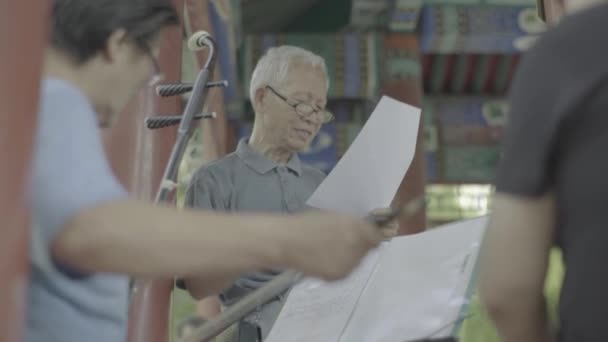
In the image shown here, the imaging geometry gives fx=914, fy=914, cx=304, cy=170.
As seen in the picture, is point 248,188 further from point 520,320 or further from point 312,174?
point 520,320

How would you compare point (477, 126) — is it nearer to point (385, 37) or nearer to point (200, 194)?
point (385, 37)

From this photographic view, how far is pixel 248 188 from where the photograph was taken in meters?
2.01

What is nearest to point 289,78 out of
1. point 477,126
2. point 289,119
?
point 289,119

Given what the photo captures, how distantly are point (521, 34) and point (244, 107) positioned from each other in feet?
7.07

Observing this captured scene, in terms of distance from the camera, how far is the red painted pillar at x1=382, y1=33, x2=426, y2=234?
19.2 feet

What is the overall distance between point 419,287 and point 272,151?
0.68m

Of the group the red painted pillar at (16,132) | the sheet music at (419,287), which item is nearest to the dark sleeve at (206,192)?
the sheet music at (419,287)

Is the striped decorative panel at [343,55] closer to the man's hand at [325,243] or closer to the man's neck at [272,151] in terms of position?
the man's neck at [272,151]

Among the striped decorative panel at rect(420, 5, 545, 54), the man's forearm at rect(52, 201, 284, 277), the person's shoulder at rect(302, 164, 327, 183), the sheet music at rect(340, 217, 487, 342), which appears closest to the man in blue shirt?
the man's forearm at rect(52, 201, 284, 277)

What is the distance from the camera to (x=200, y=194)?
1.95m

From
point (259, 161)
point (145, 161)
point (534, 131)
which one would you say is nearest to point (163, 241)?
point (534, 131)

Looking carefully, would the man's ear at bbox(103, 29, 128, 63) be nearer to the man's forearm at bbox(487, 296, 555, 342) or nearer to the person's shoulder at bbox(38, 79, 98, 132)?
the person's shoulder at bbox(38, 79, 98, 132)

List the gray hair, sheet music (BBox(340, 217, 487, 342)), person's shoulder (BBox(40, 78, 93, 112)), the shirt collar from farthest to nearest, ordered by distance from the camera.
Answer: the gray hair → the shirt collar → sheet music (BBox(340, 217, 487, 342)) → person's shoulder (BBox(40, 78, 93, 112))

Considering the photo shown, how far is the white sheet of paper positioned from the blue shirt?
645 millimetres
